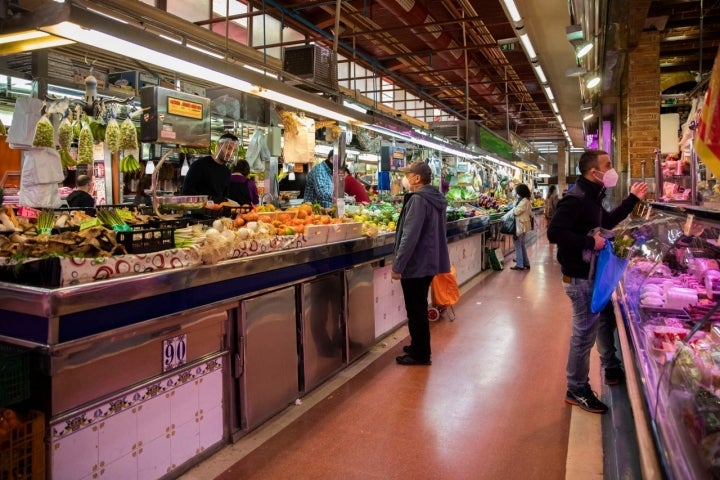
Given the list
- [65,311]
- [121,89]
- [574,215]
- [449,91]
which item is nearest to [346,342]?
[574,215]

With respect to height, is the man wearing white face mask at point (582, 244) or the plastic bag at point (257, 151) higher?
the plastic bag at point (257, 151)

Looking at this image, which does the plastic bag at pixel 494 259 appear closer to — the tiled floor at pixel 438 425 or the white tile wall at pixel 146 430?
the tiled floor at pixel 438 425

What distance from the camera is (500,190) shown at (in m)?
18.0

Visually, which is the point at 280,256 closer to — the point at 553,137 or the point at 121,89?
the point at 121,89

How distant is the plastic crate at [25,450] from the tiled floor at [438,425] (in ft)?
2.93

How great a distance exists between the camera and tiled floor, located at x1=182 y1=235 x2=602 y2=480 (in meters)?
3.11

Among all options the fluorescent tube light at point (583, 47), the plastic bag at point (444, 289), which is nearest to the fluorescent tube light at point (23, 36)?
the plastic bag at point (444, 289)

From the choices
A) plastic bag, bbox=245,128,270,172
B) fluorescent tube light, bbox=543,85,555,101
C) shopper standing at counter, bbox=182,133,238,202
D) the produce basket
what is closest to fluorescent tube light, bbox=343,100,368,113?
shopper standing at counter, bbox=182,133,238,202

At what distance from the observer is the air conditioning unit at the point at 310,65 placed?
213 inches

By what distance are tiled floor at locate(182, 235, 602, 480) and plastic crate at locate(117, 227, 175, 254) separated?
4.12 feet

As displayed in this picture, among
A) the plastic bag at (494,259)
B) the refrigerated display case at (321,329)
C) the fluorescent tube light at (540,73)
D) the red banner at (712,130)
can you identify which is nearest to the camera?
the red banner at (712,130)

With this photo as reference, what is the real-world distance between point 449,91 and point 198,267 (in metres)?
14.7

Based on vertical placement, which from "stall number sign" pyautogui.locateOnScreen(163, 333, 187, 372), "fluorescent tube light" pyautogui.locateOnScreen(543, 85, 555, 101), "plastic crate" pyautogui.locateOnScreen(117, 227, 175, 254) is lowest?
"stall number sign" pyautogui.locateOnScreen(163, 333, 187, 372)

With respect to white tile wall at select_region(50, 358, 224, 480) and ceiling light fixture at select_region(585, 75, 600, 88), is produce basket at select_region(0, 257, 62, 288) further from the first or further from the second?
ceiling light fixture at select_region(585, 75, 600, 88)
